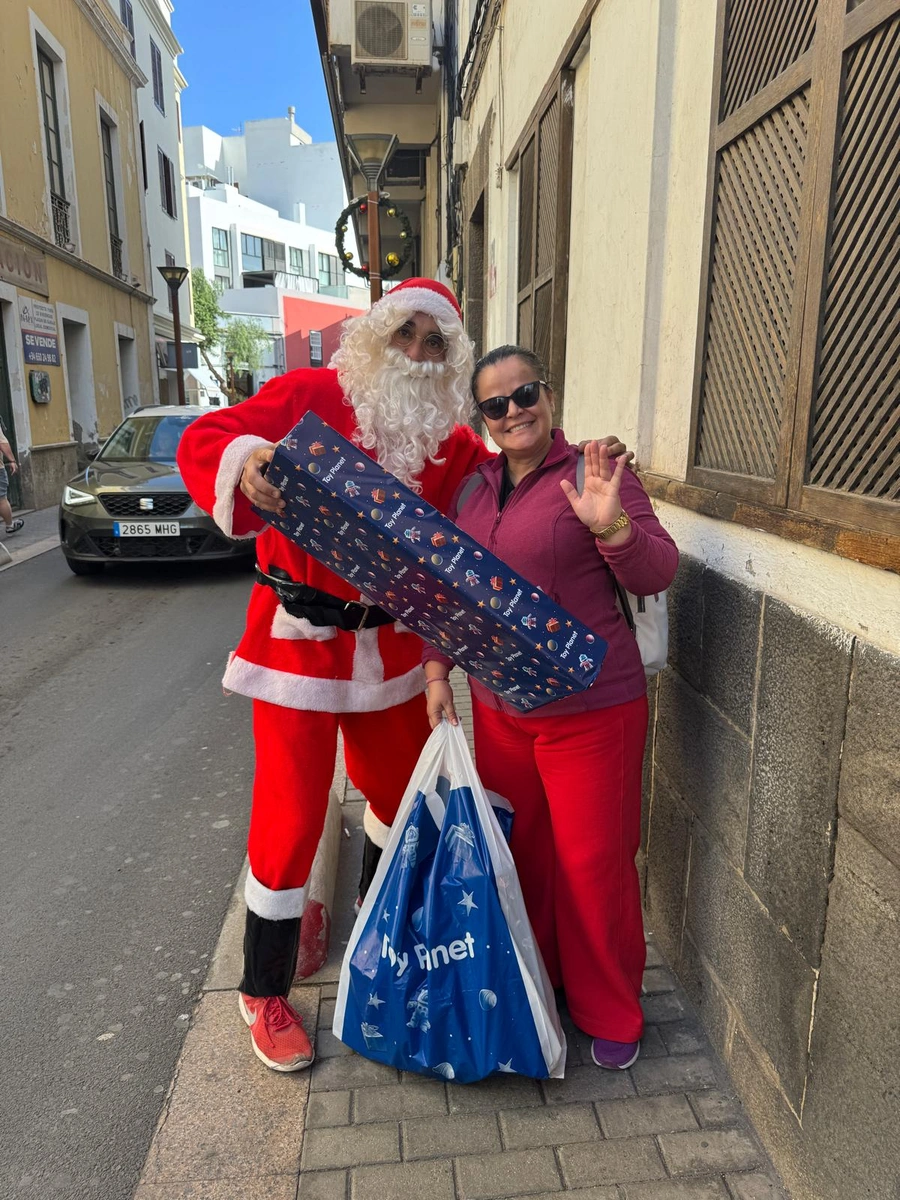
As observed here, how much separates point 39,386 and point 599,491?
1343 cm

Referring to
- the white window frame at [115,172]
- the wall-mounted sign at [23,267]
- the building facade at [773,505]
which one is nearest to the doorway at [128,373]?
the white window frame at [115,172]

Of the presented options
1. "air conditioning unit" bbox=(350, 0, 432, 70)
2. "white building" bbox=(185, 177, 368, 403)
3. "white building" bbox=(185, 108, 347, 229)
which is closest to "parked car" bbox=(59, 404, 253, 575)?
"air conditioning unit" bbox=(350, 0, 432, 70)

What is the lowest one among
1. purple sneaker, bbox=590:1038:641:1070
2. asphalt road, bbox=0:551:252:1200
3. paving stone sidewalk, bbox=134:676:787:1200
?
asphalt road, bbox=0:551:252:1200

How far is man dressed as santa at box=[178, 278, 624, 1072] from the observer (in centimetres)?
209

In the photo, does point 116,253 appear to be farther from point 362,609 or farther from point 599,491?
point 599,491

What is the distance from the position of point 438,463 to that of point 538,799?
914 mm

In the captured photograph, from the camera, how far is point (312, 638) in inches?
82.7

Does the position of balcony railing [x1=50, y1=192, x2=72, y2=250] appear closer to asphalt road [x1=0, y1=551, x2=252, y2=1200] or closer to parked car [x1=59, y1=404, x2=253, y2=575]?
parked car [x1=59, y1=404, x2=253, y2=575]

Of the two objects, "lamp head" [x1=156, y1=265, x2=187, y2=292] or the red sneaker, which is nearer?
the red sneaker

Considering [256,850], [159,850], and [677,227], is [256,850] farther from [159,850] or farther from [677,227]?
[677,227]

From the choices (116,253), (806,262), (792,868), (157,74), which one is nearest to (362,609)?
(792,868)

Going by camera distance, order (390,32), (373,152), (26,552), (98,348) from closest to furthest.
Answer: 1. (373,152)
2. (390,32)
3. (26,552)
4. (98,348)

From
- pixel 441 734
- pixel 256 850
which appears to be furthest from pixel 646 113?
pixel 256 850

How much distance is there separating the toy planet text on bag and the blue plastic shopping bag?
1.29 feet
